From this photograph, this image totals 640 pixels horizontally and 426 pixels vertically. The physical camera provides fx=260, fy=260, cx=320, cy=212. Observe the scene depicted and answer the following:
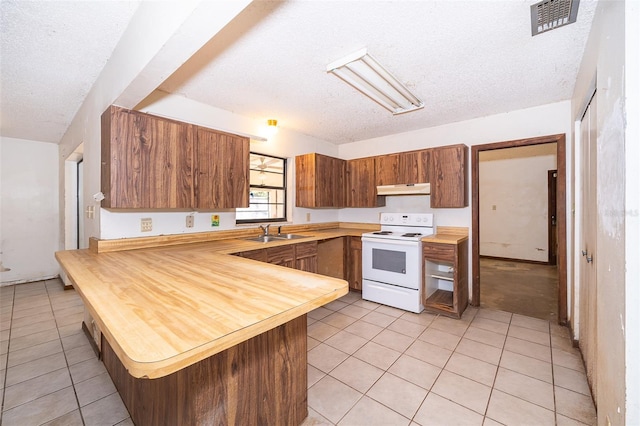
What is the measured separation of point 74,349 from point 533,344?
4.16 metres

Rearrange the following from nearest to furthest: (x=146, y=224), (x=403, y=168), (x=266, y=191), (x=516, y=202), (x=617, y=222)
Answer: (x=617, y=222), (x=146, y=224), (x=403, y=168), (x=266, y=191), (x=516, y=202)

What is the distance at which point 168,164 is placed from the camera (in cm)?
225

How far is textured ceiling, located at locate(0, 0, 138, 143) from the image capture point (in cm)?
151

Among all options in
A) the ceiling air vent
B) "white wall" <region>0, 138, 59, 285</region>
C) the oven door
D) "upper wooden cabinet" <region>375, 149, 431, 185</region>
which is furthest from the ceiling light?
"white wall" <region>0, 138, 59, 285</region>

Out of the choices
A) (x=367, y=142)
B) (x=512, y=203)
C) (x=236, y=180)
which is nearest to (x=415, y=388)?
(x=236, y=180)

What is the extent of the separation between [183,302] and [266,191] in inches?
110

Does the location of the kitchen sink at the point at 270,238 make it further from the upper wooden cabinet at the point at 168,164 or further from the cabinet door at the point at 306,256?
the upper wooden cabinet at the point at 168,164

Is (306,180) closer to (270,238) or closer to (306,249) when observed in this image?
(270,238)

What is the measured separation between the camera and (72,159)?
375cm

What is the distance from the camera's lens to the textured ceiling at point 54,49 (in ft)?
4.95

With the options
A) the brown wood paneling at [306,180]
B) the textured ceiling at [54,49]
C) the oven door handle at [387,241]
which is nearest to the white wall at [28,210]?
the textured ceiling at [54,49]

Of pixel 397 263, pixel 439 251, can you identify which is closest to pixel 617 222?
pixel 439 251

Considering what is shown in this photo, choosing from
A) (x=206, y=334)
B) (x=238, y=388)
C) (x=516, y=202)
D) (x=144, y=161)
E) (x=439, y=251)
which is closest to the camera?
(x=206, y=334)

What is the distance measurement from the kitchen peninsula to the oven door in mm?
2005
